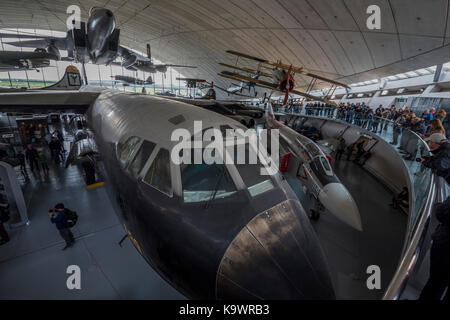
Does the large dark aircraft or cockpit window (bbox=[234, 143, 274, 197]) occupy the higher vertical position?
cockpit window (bbox=[234, 143, 274, 197])

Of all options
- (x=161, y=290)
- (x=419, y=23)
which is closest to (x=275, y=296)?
(x=161, y=290)

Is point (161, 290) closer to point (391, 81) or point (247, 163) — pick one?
point (247, 163)

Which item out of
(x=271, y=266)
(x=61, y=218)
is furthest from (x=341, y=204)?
(x=61, y=218)

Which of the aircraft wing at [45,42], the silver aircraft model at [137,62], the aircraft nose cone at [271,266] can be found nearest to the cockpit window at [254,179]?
the aircraft nose cone at [271,266]

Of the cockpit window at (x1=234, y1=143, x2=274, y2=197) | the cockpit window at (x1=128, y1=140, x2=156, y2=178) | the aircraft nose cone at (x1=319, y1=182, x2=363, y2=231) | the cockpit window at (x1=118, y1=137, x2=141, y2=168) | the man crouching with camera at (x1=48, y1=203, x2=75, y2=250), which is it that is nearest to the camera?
the cockpit window at (x1=234, y1=143, x2=274, y2=197)

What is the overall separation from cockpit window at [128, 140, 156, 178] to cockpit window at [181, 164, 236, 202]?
83 cm

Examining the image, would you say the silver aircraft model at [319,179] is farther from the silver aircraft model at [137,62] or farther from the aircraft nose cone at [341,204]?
the silver aircraft model at [137,62]

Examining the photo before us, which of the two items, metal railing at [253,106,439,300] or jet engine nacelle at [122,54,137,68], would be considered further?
jet engine nacelle at [122,54,137,68]

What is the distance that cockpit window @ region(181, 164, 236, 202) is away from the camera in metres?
2.85

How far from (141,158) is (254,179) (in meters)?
2.02

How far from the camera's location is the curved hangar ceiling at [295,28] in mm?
12594

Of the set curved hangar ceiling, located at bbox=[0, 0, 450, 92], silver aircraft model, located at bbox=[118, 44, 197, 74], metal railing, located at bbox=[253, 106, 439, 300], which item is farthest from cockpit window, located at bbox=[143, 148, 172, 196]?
silver aircraft model, located at bbox=[118, 44, 197, 74]

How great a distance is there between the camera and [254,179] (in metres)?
3.15

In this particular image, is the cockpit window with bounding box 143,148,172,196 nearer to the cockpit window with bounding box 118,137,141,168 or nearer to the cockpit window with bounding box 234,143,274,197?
the cockpit window with bounding box 118,137,141,168
